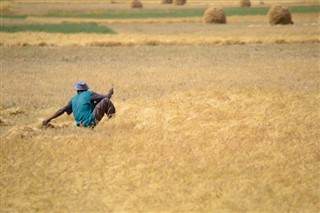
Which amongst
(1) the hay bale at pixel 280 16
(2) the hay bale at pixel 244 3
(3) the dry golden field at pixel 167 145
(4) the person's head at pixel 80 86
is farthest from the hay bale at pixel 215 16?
(4) the person's head at pixel 80 86

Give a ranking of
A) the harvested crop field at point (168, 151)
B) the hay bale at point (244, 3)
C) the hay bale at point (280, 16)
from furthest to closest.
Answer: the hay bale at point (244, 3) → the hay bale at point (280, 16) → the harvested crop field at point (168, 151)

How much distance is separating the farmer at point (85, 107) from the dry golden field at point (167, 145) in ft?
0.65

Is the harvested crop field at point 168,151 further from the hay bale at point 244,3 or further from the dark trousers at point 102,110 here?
the hay bale at point 244,3

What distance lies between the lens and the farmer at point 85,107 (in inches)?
432

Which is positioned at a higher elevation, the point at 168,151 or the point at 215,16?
the point at 168,151

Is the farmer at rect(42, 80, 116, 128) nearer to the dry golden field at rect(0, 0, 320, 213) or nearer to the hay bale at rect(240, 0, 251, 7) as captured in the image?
the dry golden field at rect(0, 0, 320, 213)

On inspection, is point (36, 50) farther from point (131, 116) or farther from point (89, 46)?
point (131, 116)

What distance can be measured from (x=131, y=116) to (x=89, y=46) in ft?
64.8

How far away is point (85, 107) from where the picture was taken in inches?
433

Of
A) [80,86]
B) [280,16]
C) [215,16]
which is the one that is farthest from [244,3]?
[80,86]

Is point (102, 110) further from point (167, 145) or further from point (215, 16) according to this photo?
point (215, 16)

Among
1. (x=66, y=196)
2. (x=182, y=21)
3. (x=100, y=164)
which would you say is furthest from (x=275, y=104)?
(x=182, y=21)

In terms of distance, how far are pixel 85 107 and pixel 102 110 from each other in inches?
17.0

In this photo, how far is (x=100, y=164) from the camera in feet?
27.8
